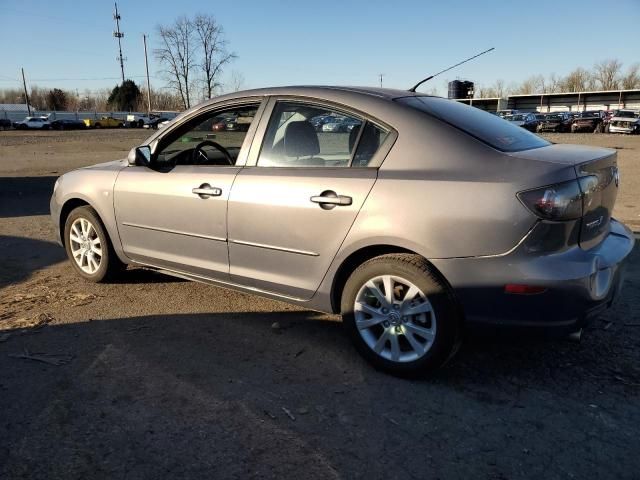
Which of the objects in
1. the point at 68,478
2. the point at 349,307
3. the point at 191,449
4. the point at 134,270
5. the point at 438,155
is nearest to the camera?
the point at 68,478

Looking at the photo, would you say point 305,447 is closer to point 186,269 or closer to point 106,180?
point 186,269

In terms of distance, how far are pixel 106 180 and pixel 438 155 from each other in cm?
292

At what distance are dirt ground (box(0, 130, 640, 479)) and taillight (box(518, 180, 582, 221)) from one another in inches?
27.7

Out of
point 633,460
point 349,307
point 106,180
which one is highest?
point 106,180

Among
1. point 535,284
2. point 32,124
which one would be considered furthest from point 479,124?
point 32,124

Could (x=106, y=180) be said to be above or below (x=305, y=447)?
above

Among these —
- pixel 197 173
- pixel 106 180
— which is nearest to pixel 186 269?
pixel 197 173

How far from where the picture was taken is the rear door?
126 inches

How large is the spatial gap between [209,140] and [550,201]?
2.66m

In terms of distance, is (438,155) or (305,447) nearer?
(305,447)

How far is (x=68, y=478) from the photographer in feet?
7.55

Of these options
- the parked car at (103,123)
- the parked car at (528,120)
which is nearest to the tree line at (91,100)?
the parked car at (103,123)

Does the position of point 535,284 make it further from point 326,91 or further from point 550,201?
point 326,91

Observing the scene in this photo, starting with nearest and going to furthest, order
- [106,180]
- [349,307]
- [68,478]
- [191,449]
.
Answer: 1. [68,478]
2. [191,449]
3. [349,307]
4. [106,180]
